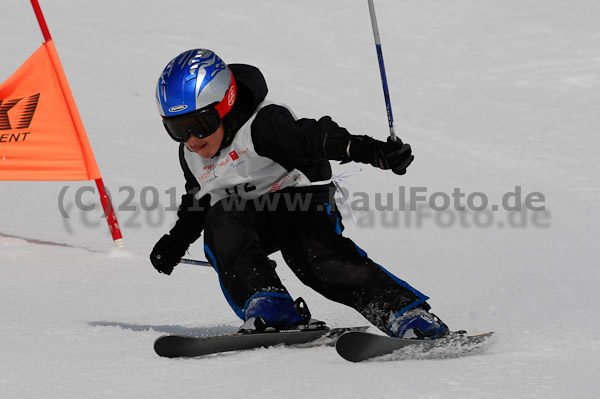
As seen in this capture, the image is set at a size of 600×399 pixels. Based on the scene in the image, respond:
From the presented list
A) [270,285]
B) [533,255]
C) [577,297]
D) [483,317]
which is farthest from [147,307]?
[533,255]

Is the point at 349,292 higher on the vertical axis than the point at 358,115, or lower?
lower

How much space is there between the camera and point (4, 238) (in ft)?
21.0

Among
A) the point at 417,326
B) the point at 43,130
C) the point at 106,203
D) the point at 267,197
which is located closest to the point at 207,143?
the point at 267,197

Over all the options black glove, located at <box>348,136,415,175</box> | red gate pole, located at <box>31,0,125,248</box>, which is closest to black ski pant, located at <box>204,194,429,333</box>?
black glove, located at <box>348,136,415,175</box>

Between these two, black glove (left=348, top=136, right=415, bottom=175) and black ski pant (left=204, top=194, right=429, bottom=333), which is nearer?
black glove (left=348, top=136, right=415, bottom=175)

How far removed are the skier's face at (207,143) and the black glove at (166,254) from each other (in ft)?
1.81

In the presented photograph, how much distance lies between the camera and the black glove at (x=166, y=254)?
170 inches

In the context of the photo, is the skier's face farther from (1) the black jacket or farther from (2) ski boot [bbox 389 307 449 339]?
(2) ski boot [bbox 389 307 449 339]

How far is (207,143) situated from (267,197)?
0.39 metres

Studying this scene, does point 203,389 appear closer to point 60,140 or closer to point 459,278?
point 459,278

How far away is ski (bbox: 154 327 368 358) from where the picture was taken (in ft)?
10.9

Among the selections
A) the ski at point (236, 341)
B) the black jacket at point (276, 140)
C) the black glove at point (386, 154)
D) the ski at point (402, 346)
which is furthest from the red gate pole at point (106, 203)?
the ski at point (402, 346)

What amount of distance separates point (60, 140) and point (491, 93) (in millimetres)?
7117

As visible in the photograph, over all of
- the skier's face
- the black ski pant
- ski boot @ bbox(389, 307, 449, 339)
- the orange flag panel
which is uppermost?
the orange flag panel
